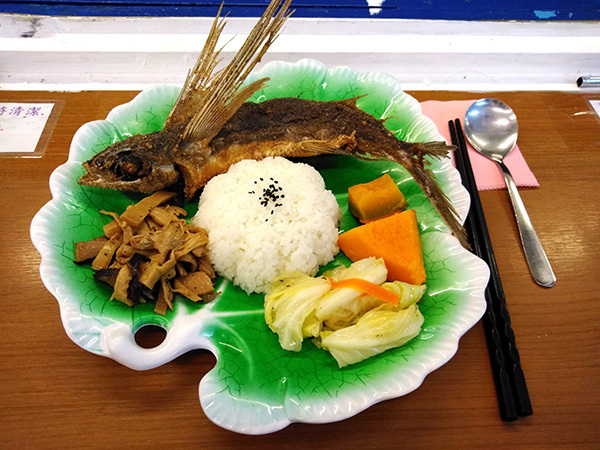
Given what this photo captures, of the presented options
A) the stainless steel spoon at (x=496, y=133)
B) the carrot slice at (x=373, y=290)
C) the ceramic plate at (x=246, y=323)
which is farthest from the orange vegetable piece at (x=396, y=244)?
the stainless steel spoon at (x=496, y=133)

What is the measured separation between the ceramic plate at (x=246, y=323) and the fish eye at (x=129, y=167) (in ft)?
0.66

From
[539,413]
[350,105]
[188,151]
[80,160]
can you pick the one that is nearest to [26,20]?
[80,160]

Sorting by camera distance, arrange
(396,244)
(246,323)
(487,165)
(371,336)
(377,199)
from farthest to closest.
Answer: (487,165) < (377,199) < (396,244) < (246,323) < (371,336)

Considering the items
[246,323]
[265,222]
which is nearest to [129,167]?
[265,222]

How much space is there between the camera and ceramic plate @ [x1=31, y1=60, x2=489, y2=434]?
1.62m

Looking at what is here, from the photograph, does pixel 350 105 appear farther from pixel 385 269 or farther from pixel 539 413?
pixel 539 413

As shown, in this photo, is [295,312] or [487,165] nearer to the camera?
[295,312]

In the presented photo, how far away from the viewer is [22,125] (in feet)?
9.43

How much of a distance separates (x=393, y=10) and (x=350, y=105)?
1.81 m

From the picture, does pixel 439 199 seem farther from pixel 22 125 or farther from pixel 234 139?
pixel 22 125

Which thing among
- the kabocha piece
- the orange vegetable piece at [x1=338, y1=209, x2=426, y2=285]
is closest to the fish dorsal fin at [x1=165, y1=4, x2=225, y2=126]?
the kabocha piece

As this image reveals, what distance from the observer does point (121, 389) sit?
185 cm

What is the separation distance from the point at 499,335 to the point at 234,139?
1.70 metres

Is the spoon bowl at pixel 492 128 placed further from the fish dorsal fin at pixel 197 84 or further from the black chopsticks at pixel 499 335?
the fish dorsal fin at pixel 197 84
